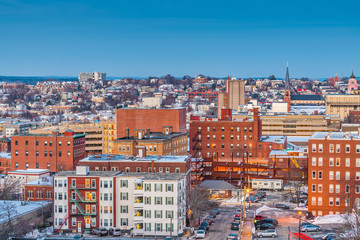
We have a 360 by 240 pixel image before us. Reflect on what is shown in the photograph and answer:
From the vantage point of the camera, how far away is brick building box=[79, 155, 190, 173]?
7844 cm

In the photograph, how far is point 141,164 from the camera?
78625 mm

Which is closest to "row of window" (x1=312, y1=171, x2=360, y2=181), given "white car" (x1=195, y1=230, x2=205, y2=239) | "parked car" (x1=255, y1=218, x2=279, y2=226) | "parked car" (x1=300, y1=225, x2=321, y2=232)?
"parked car" (x1=255, y1=218, x2=279, y2=226)

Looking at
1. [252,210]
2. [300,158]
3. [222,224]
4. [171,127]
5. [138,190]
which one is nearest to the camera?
[138,190]

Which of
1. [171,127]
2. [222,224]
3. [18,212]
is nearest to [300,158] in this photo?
[171,127]

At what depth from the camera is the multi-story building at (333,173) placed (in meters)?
78.6

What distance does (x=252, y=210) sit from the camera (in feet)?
271

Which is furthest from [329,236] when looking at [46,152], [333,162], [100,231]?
[46,152]

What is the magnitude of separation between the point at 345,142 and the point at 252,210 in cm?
1417

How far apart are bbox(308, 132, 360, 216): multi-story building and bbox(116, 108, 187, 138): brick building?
146 ft

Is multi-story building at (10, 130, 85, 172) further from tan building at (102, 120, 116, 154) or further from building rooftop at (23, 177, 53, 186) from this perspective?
tan building at (102, 120, 116, 154)

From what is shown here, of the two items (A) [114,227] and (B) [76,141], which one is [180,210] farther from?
(B) [76,141]

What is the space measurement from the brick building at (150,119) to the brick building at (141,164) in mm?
40730

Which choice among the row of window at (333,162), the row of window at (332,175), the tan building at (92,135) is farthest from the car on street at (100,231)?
the tan building at (92,135)

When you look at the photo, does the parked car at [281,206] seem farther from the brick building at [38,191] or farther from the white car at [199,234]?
the brick building at [38,191]
